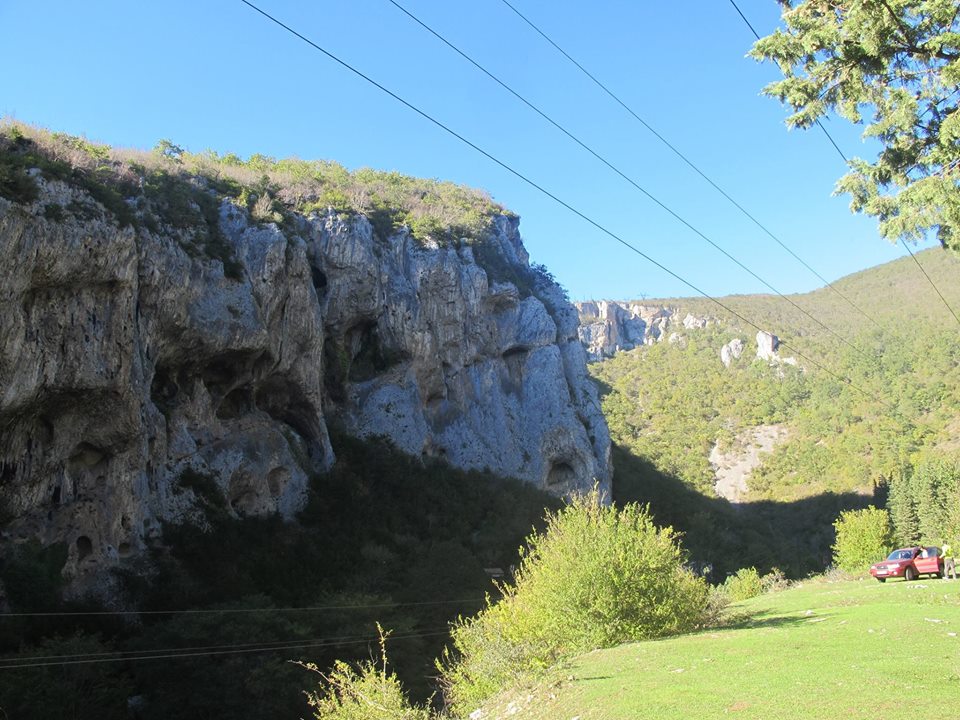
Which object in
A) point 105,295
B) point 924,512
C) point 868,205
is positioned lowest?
point 924,512

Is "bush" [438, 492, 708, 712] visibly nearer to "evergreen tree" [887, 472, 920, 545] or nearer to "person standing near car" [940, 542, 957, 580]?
"person standing near car" [940, 542, 957, 580]

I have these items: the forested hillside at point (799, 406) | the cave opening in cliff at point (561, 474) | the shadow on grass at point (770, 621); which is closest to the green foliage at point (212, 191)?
the cave opening in cliff at point (561, 474)

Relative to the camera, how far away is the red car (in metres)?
27.1

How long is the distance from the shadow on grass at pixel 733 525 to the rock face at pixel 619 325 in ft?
223

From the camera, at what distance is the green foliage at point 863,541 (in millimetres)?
44906

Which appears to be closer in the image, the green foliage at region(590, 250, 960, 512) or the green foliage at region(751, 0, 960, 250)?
the green foliage at region(751, 0, 960, 250)

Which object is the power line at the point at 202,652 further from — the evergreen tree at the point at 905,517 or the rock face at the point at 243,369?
the evergreen tree at the point at 905,517

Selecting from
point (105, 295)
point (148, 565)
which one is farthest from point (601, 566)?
point (105, 295)

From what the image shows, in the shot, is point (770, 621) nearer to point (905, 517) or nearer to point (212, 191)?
point (212, 191)

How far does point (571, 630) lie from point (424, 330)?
1203 inches

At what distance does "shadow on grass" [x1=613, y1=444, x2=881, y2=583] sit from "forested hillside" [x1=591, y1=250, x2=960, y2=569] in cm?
20

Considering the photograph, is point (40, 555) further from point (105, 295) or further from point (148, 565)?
point (105, 295)

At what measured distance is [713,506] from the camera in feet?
224

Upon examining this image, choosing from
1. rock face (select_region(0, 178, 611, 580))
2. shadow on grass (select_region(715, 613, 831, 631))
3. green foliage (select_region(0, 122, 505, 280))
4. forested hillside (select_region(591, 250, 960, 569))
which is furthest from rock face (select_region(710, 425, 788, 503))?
shadow on grass (select_region(715, 613, 831, 631))
